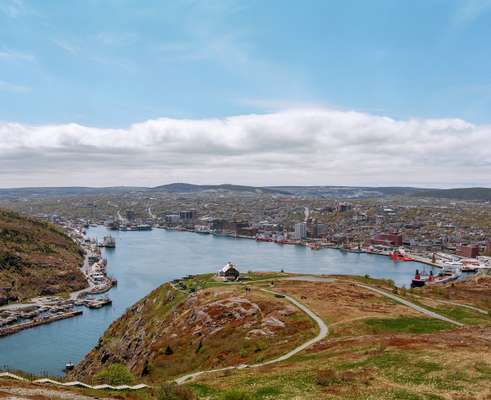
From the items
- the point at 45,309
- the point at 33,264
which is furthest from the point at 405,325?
the point at 33,264

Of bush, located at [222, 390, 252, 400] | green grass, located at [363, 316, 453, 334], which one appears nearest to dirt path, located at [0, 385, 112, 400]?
bush, located at [222, 390, 252, 400]

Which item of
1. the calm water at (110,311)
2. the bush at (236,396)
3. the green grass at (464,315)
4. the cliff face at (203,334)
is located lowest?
the calm water at (110,311)

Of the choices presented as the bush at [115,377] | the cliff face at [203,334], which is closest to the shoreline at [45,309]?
the cliff face at [203,334]

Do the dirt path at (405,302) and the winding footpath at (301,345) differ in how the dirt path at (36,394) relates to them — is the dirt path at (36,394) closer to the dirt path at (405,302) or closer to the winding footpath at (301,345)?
the winding footpath at (301,345)

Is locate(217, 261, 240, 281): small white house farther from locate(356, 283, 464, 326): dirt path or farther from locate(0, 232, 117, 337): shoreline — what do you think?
locate(0, 232, 117, 337): shoreline

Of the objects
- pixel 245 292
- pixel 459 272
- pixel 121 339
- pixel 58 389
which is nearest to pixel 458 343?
pixel 58 389

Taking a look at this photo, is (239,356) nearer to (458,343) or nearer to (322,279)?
(458,343)
